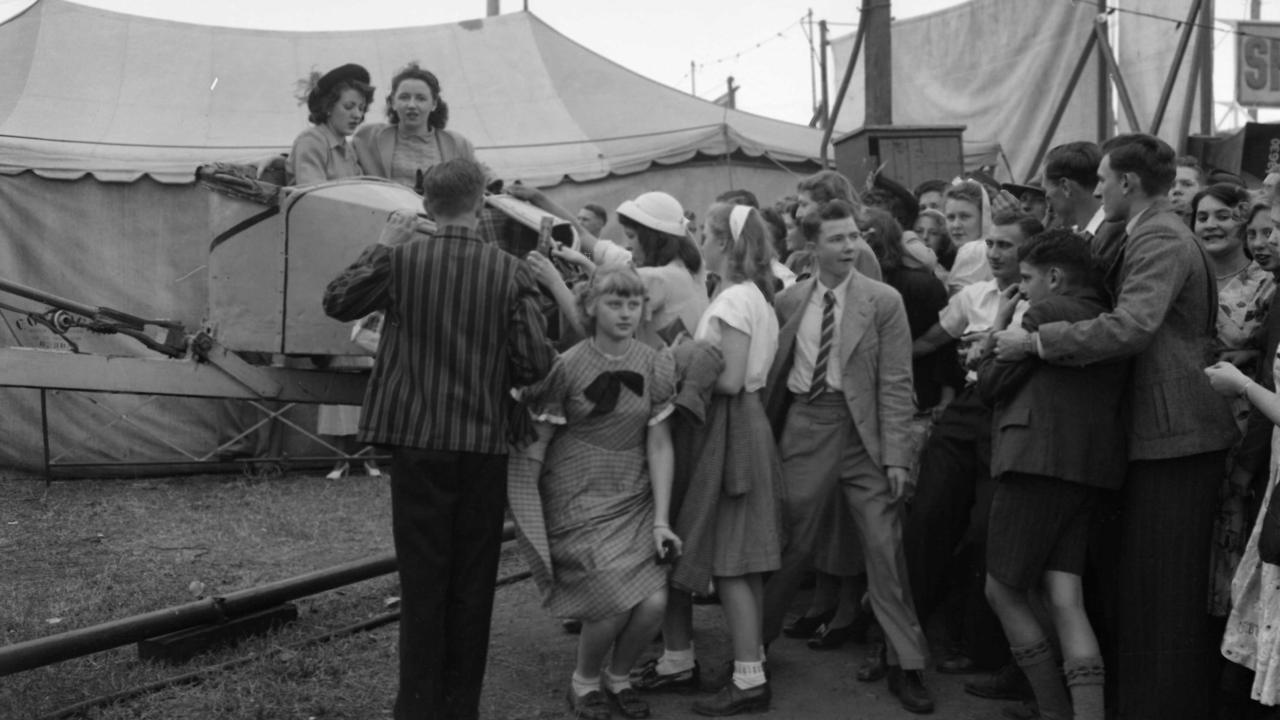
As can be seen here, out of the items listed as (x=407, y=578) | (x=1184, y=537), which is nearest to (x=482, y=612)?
(x=407, y=578)

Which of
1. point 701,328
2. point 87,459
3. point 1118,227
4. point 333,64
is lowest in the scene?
point 87,459

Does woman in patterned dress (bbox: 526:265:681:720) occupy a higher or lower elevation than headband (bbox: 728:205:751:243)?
lower

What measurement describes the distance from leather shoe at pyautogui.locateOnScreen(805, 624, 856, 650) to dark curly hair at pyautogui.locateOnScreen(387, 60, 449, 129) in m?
2.73

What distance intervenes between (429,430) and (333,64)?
9.27 metres

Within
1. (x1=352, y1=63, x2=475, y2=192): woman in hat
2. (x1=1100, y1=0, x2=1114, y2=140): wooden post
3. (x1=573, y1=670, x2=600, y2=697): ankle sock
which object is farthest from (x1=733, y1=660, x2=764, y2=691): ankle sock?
(x1=1100, y1=0, x2=1114, y2=140): wooden post

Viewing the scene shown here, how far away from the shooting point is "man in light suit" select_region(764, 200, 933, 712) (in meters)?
4.11

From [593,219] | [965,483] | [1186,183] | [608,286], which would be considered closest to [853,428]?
[965,483]

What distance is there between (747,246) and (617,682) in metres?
1.58

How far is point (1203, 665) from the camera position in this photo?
3516 millimetres

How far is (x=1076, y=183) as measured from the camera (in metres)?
4.11

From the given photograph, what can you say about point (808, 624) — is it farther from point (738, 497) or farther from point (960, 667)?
point (738, 497)

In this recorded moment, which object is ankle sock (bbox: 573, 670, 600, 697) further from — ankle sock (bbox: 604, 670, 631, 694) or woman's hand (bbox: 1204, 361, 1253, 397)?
woman's hand (bbox: 1204, 361, 1253, 397)

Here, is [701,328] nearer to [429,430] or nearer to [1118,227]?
[429,430]

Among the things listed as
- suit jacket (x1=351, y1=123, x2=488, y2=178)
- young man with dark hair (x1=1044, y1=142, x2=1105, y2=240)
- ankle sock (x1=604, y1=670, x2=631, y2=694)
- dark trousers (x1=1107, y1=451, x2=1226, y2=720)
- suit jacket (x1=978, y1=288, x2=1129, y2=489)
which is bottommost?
ankle sock (x1=604, y1=670, x2=631, y2=694)
